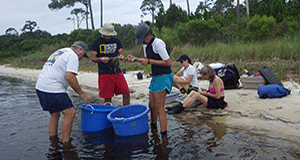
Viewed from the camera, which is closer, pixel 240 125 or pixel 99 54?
pixel 240 125

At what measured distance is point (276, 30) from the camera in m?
12.8

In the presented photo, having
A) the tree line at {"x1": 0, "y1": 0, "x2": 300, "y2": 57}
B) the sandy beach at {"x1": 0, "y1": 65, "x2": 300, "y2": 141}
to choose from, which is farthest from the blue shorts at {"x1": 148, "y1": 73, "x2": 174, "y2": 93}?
the tree line at {"x1": 0, "y1": 0, "x2": 300, "y2": 57}

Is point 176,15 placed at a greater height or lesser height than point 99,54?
greater

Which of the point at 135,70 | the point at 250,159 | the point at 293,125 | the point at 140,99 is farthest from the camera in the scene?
the point at 135,70

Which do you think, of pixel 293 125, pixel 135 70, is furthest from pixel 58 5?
pixel 293 125

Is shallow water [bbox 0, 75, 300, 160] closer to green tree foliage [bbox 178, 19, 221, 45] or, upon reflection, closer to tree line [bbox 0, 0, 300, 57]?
tree line [bbox 0, 0, 300, 57]

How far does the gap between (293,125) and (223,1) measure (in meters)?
38.2

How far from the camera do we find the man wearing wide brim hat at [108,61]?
5.20 metres

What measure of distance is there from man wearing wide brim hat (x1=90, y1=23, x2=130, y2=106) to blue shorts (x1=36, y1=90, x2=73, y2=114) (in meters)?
1.46

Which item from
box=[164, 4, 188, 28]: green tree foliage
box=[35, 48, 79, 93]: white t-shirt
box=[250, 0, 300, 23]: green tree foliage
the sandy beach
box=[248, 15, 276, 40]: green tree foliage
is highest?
box=[164, 4, 188, 28]: green tree foliage

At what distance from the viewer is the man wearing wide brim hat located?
5.20m

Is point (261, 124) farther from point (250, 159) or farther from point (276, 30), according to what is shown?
point (276, 30)

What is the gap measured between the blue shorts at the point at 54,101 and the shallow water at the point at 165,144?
784 millimetres

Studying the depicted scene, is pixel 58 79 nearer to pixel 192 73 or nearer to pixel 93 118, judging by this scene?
pixel 93 118
